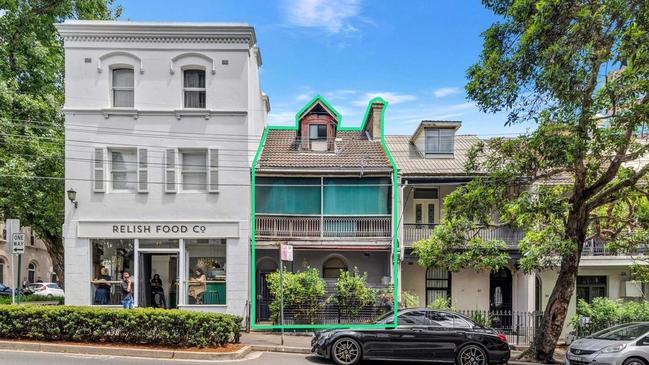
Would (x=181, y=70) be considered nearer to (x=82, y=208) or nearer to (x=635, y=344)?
(x=82, y=208)

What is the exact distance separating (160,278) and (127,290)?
1.33 metres

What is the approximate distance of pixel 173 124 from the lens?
55.3 ft

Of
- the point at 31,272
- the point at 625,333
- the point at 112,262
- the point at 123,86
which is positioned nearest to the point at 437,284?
the point at 625,333

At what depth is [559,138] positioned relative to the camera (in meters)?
9.96

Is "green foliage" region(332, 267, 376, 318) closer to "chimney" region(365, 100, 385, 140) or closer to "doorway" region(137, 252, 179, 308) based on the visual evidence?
"doorway" region(137, 252, 179, 308)

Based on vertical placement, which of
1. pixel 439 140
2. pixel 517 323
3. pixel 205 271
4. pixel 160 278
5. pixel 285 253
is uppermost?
pixel 439 140

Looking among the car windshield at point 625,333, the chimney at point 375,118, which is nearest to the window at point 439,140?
the chimney at point 375,118

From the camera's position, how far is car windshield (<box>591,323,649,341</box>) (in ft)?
38.0

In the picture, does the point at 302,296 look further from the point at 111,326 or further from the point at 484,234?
the point at 484,234

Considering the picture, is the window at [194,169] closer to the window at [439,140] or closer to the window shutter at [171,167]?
the window shutter at [171,167]

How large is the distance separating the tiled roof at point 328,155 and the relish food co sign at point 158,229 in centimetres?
323

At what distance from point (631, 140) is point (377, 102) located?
11.6 meters

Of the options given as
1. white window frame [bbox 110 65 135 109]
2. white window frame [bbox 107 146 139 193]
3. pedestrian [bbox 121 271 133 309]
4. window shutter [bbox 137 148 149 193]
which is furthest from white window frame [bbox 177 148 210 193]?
pedestrian [bbox 121 271 133 309]

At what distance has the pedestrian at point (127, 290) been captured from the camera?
51.9ft
